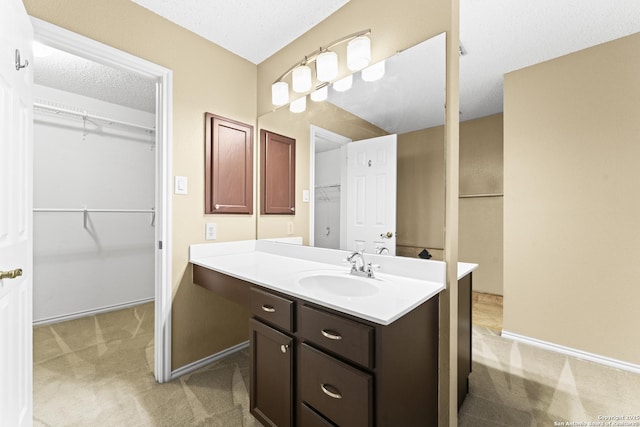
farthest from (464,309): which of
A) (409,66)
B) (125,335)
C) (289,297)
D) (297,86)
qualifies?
(125,335)

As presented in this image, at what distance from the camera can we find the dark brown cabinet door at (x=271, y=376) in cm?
120

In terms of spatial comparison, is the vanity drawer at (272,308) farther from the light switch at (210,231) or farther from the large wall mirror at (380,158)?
the light switch at (210,231)

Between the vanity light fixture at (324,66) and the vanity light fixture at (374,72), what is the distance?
1.3 inches

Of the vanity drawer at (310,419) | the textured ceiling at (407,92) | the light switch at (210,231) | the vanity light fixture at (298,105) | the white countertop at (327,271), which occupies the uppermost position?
the vanity light fixture at (298,105)

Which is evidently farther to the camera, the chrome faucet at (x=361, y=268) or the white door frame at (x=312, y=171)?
the white door frame at (x=312, y=171)

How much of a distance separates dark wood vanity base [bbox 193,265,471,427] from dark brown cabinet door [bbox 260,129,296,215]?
894 mm

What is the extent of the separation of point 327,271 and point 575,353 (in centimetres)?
224

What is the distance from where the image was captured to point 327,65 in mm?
1721

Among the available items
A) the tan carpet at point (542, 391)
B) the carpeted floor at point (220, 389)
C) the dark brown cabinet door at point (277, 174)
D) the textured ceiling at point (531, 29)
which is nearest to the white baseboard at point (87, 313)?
the carpeted floor at point (220, 389)

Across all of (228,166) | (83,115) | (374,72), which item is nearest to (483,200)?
(374,72)

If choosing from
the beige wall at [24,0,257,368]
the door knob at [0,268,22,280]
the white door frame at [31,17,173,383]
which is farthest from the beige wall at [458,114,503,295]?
the door knob at [0,268,22,280]

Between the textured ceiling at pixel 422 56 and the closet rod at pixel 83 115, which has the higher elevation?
the textured ceiling at pixel 422 56

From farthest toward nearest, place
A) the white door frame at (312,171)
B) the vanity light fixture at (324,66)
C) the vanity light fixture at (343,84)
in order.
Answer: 1. the white door frame at (312,171)
2. the vanity light fixture at (343,84)
3. the vanity light fixture at (324,66)

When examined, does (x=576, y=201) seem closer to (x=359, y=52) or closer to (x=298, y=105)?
(x=359, y=52)
